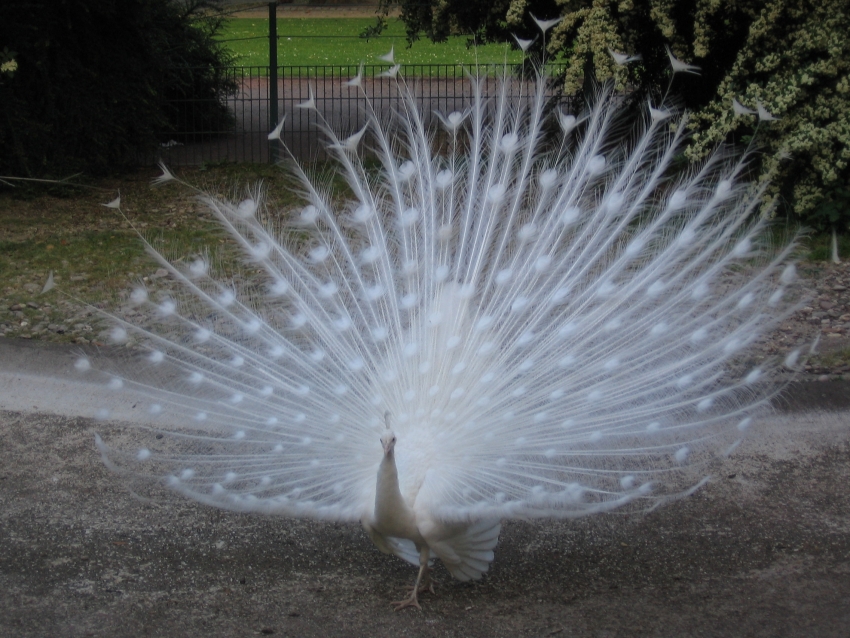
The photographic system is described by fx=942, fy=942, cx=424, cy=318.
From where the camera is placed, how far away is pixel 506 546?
3695 mm

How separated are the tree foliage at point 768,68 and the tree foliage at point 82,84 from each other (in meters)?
3.78

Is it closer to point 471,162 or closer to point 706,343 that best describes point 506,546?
point 706,343

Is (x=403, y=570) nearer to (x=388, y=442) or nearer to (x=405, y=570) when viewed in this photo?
(x=405, y=570)

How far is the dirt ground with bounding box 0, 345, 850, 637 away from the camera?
3191mm

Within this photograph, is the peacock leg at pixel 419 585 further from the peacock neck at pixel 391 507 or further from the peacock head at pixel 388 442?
the peacock head at pixel 388 442

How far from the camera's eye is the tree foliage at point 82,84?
8.33 metres

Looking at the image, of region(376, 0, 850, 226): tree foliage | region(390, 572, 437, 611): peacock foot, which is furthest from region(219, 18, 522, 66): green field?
region(390, 572, 437, 611): peacock foot

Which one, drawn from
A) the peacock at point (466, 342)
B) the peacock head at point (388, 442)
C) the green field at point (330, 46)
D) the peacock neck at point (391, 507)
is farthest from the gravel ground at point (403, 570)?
the green field at point (330, 46)

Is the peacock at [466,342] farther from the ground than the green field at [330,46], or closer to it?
closer to it

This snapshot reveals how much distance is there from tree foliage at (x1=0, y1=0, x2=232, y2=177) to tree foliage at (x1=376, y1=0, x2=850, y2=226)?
12.4ft

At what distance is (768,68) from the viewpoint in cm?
718

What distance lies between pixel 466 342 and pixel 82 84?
674 centimetres

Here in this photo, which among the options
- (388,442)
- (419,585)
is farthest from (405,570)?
(388,442)

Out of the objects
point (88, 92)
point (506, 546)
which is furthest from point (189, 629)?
point (88, 92)
